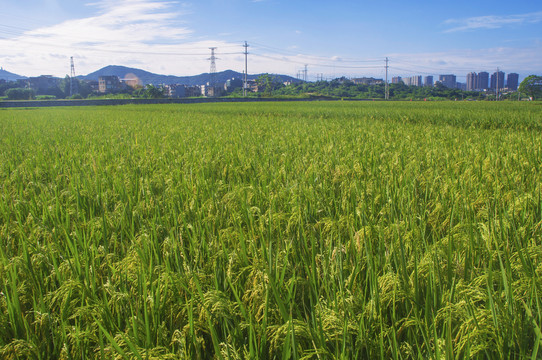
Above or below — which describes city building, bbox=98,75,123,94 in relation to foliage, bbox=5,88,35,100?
above

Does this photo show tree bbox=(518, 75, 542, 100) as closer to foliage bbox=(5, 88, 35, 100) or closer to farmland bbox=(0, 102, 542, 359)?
farmland bbox=(0, 102, 542, 359)

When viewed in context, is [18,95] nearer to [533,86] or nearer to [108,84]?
[108,84]

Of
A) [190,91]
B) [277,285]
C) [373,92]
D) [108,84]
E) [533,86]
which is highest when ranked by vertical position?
[108,84]

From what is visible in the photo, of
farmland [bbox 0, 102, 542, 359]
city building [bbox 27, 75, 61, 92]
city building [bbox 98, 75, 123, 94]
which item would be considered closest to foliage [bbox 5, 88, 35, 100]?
city building [bbox 27, 75, 61, 92]

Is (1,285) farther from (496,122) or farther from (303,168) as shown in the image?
(496,122)

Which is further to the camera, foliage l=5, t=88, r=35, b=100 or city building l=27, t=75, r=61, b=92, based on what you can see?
city building l=27, t=75, r=61, b=92

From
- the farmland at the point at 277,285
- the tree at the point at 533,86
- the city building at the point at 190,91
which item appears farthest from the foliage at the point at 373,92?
the farmland at the point at 277,285

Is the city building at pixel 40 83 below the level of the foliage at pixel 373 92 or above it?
above

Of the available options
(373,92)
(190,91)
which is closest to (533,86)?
(373,92)

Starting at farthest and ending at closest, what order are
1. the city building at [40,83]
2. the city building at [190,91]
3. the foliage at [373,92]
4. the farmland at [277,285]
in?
the city building at [190,91], the city building at [40,83], the foliage at [373,92], the farmland at [277,285]

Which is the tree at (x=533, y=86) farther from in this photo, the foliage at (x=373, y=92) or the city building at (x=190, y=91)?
the city building at (x=190, y=91)

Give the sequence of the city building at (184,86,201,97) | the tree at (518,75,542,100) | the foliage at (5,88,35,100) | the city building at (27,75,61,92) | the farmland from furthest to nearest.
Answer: the city building at (184,86,201,97)
the city building at (27,75,61,92)
the tree at (518,75,542,100)
the foliage at (5,88,35,100)
the farmland

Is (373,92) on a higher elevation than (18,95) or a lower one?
higher

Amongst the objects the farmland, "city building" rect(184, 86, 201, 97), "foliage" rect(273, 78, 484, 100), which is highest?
"city building" rect(184, 86, 201, 97)
